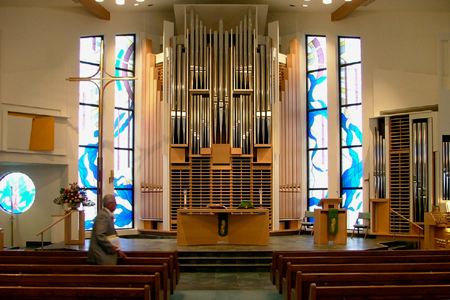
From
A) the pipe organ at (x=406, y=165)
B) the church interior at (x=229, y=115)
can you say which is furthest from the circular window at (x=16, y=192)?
the pipe organ at (x=406, y=165)

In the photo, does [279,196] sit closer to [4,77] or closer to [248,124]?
[248,124]

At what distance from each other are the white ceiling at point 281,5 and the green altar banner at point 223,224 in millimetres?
5653

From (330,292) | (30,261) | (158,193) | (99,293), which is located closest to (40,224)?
(158,193)

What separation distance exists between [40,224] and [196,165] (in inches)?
150

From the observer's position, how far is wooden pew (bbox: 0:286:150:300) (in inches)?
152

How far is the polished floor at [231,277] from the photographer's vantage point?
632cm

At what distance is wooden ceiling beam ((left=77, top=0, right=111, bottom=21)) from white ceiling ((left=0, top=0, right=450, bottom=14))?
12 cm

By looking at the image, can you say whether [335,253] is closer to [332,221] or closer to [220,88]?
[332,221]

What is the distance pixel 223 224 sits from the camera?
963cm

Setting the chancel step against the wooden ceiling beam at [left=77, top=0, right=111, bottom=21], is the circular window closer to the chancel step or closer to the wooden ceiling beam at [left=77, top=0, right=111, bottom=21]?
the wooden ceiling beam at [left=77, top=0, right=111, bottom=21]

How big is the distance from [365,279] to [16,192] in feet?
30.2

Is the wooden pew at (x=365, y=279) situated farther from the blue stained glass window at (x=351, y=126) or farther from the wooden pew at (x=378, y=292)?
the blue stained glass window at (x=351, y=126)

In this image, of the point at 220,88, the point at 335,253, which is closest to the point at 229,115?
the point at 220,88

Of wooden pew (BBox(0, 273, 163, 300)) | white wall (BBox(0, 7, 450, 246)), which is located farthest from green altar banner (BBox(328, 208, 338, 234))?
wooden pew (BBox(0, 273, 163, 300))
